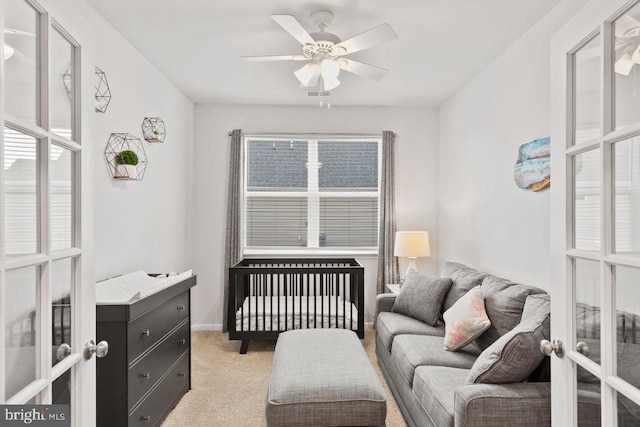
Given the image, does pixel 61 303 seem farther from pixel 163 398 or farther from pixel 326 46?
pixel 326 46

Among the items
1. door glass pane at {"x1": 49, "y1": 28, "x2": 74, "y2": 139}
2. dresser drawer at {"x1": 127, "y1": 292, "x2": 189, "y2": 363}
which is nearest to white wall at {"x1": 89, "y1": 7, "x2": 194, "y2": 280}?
dresser drawer at {"x1": 127, "y1": 292, "x2": 189, "y2": 363}

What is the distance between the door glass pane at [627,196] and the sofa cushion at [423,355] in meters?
1.52

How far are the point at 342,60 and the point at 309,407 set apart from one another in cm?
217

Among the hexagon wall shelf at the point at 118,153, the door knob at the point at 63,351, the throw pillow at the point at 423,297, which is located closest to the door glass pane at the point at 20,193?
the door knob at the point at 63,351

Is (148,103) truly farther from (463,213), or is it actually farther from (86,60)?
(463,213)

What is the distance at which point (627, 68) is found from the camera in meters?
1.05

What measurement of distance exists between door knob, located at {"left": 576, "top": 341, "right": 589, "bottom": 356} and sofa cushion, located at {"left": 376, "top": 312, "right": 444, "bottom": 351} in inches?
68.2

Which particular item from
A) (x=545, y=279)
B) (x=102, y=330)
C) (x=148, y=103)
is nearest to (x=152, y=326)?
(x=102, y=330)

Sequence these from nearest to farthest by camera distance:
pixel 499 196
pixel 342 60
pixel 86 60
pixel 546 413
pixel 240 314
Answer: pixel 86 60 → pixel 546 413 → pixel 342 60 → pixel 499 196 → pixel 240 314

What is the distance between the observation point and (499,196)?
3.24 metres

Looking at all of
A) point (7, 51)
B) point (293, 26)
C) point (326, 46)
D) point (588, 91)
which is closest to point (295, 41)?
point (326, 46)

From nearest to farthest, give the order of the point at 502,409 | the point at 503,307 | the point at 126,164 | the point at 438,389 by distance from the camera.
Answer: the point at 502,409, the point at 438,389, the point at 503,307, the point at 126,164

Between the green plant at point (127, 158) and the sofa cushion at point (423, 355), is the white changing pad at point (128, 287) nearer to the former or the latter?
the green plant at point (127, 158)

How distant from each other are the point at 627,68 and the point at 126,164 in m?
2.77
